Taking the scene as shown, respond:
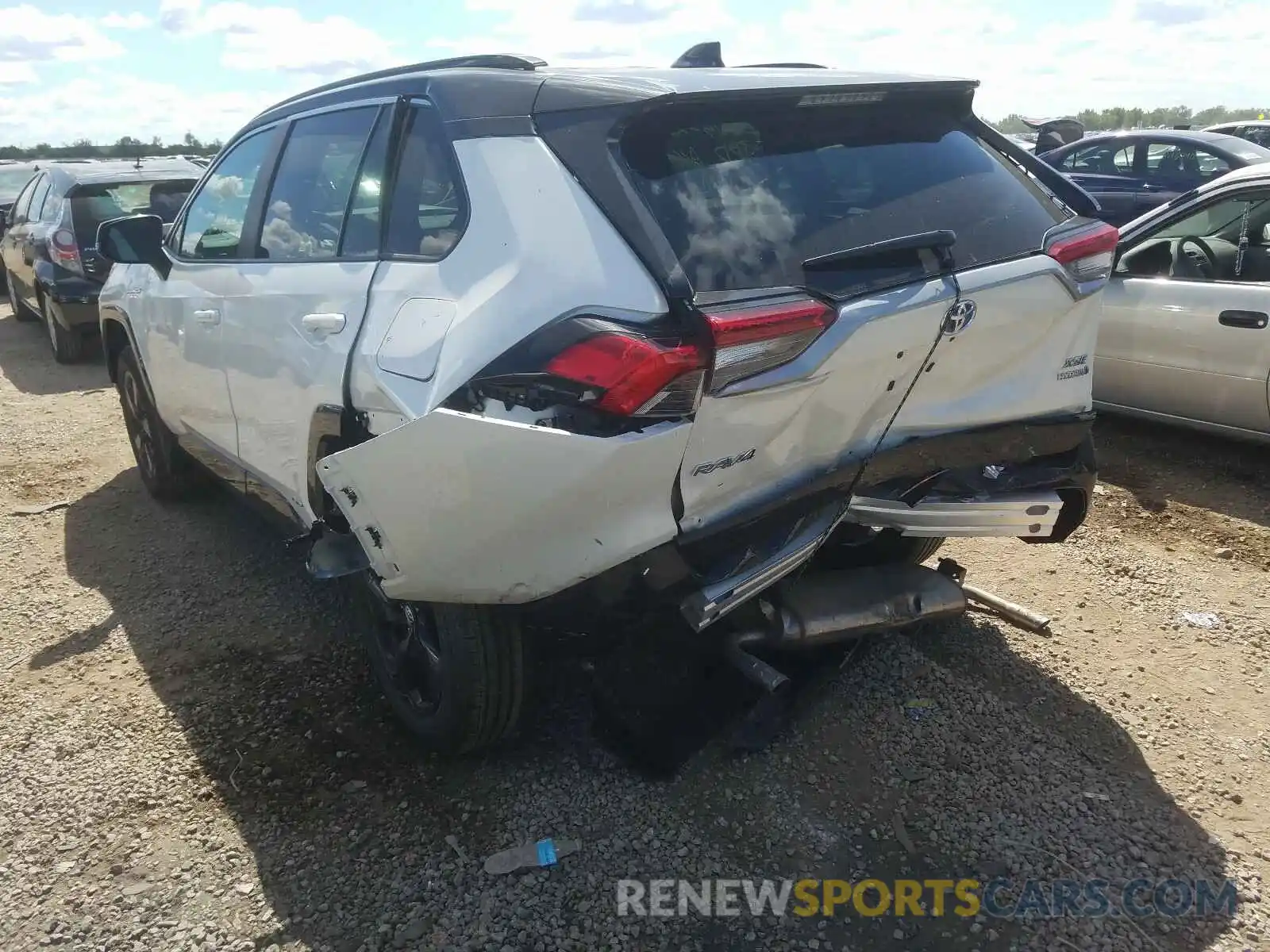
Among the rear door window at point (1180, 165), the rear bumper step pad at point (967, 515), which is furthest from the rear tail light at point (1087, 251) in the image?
Result: the rear door window at point (1180, 165)

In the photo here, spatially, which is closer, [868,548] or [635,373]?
[635,373]

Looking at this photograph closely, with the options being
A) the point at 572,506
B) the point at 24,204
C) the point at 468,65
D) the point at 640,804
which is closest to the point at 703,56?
the point at 468,65

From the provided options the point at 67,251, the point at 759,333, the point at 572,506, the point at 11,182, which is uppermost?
the point at 11,182

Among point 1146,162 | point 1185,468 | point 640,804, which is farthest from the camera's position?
point 1146,162

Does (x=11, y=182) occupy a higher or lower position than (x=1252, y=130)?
higher

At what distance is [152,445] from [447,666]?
3.07 metres

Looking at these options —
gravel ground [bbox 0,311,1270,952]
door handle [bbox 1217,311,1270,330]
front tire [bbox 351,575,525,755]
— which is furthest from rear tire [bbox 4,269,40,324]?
door handle [bbox 1217,311,1270,330]

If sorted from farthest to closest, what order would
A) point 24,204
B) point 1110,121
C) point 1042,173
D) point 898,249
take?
point 1110,121
point 24,204
point 1042,173
point 898,249

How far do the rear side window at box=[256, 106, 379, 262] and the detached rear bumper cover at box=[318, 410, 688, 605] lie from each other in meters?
0.93

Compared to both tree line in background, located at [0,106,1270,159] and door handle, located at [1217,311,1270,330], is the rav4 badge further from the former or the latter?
tree line in background, located at [0,106,1270,159]

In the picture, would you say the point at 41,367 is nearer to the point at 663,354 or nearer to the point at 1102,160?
the point at 663,354

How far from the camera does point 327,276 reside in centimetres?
Result: 278

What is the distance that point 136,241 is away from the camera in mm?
3914

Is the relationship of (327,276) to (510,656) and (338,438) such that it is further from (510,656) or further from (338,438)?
(510,656)
